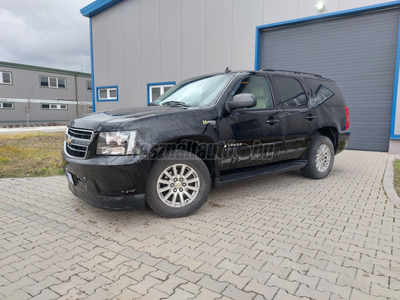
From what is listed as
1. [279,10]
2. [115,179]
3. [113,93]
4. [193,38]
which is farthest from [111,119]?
[113,93]

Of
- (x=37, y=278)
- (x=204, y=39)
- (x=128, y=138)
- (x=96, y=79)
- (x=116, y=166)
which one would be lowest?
(x=37, y=278)

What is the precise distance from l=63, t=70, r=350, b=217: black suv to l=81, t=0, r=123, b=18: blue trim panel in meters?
12.2

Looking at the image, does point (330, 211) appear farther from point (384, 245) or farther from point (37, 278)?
point (37, 278)

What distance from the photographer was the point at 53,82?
31188mm

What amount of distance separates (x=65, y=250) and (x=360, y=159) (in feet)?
25.7

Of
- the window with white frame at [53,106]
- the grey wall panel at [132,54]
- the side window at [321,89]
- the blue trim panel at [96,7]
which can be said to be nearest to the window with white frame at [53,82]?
the window with white frame at [53,106]

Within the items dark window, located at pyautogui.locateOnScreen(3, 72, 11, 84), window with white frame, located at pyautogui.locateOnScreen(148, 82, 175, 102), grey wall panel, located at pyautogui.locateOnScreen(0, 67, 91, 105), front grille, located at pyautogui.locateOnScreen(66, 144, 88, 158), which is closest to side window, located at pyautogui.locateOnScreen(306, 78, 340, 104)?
front grille, located at pyautogui.locateOnScreen(66, 144, 88, 158)

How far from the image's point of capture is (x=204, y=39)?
1204 cm

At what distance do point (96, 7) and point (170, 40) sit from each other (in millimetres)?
5090

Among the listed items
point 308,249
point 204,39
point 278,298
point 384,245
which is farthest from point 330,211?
point 204,39

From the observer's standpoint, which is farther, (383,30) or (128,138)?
(383,30)

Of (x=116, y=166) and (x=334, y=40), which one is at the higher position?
(x=334, y=40)

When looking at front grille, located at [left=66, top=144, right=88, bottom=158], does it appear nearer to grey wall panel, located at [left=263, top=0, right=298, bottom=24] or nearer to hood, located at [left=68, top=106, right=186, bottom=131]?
hood, located at [left=68, top=106, right=186, bottom=131]

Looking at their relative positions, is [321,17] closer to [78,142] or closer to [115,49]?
[78,142]
